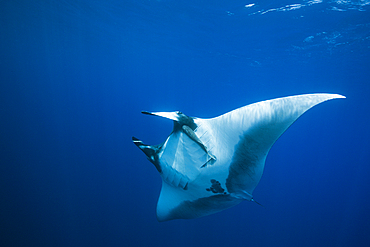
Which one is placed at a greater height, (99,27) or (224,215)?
(99,27)

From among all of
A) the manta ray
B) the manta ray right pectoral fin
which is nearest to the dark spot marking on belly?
the manta ray

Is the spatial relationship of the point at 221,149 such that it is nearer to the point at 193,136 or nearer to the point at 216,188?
the point at 193,136

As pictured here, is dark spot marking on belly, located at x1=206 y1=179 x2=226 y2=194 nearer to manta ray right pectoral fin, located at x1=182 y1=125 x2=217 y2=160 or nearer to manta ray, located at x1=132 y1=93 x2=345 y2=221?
manta ray, located at x1=132 y1=93 x2=345 y2=221

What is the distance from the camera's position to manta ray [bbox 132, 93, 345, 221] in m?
1.80

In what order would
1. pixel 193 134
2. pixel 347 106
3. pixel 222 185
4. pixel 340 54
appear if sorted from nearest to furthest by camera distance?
pixel 193 134 → pixel 222 185 → pixel 340 54 → pixel 347 106

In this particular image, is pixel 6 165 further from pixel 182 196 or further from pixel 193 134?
pixel 193 134

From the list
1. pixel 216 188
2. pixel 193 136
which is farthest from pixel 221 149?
pixel 216 188

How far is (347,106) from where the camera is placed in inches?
870

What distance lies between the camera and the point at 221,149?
2152mm

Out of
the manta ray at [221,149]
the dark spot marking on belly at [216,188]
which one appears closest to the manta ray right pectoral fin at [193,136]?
the manta ray at [221,149]

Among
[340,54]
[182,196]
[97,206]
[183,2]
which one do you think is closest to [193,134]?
[182,196]

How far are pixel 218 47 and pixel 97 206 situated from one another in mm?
12446

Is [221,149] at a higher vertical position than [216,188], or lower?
higher

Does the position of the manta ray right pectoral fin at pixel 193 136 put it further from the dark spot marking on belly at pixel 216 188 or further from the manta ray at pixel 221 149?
the dark spot marking on belly at pixel 216 188
